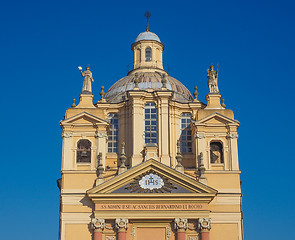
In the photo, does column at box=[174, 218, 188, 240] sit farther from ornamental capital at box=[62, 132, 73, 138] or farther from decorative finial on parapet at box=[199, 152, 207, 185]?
ornamental capital at box=[62, 132, 73, 138]

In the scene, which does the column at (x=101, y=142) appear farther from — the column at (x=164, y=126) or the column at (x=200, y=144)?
the column at (x=200, y=144)

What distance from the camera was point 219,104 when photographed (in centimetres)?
4112

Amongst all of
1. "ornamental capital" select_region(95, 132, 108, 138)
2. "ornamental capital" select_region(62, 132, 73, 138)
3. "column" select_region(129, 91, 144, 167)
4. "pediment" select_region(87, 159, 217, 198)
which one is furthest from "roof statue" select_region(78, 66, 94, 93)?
"pediment" select_region(87, 159, 217, 198)

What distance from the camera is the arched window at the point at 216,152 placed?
39.9m

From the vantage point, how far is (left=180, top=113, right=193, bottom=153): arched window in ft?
139

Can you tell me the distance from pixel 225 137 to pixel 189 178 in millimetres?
4781

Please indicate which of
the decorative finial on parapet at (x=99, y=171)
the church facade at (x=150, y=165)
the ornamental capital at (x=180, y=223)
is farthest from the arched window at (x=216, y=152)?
the decorative finial on parapet at (x=99, y=171)

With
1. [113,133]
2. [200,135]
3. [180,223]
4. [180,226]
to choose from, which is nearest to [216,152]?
[200,135]

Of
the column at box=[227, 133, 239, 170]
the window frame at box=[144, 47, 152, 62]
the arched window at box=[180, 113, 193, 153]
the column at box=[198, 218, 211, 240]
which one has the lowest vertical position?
the column at box=[198, 218, 211, 240]

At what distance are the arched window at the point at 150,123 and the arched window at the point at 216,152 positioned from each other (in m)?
4.06

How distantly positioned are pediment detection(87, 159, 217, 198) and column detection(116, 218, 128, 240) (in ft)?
5.50

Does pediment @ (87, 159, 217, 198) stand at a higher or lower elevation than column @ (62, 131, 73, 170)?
lower

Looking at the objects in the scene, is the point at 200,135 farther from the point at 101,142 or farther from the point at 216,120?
the point at 101,142

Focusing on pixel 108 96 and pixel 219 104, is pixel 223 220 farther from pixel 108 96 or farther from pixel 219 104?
pixel 108 96
